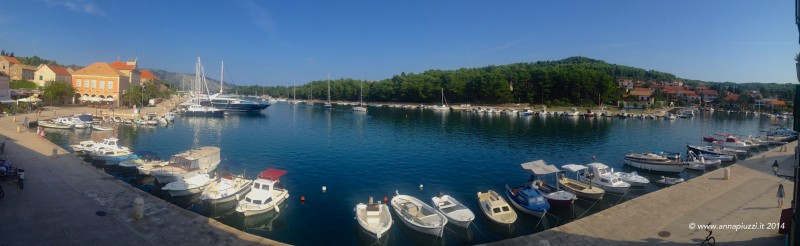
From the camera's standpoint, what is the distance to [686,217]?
19.6 m

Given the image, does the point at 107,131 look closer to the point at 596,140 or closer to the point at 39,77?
the point at 39,77

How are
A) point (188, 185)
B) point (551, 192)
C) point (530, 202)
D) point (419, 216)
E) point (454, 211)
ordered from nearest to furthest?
1. point (419, 216)
2. point (454, 211)
3. point (530, 202)
4. point (188, 185)
5. point (551, 192)

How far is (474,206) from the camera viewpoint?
25.0 m

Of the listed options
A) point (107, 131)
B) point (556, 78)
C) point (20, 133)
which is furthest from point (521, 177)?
point (556, 78)

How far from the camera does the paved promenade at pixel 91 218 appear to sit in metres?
15.4

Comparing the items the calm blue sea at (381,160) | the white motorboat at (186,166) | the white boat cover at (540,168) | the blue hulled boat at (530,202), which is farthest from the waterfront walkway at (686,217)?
the white motorboat at (186,166)

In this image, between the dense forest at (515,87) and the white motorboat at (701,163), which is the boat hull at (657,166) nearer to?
the white motorboat at (701,163)

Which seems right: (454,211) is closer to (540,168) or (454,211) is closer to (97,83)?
(540,168)

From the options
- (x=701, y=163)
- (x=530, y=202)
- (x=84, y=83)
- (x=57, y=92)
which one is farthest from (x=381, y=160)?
(x=84, y=83)

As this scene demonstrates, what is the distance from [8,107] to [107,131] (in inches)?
851

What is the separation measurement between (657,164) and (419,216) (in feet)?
86.1

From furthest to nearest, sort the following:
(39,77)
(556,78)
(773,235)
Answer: (556,78)
(39,77)
(773,235)

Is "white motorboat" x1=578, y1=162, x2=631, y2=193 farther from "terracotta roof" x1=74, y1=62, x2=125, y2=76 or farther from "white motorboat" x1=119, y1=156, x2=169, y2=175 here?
"terracotta roof" x1=74, y1=62, x2=125, y2=76

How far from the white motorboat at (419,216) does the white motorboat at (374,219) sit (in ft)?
3.09
